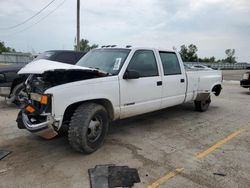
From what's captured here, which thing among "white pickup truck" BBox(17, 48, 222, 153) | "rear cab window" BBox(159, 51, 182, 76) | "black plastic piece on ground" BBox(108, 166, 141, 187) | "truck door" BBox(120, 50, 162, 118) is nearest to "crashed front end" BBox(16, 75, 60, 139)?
"white pickup truck" BBox(17, 48, 222, 153)

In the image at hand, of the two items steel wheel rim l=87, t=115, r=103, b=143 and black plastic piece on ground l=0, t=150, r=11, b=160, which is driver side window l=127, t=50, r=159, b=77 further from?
black plastic piece on ground l=0, t=150, r=11, b=160

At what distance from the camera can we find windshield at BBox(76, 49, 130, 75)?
430 cm

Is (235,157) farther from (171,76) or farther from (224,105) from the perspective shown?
(224,105)

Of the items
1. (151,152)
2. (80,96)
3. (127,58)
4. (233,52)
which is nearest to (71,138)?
(80,96)

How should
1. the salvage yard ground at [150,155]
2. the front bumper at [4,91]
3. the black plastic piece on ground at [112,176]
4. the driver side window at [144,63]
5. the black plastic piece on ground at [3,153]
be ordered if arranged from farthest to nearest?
1. the front bumper at [4,91]
2. the driver side window at [144,63]
3. the black plastic piece on ground at [3,153]
4. the salvage yard ground at [150,155]
5. the black plastic piece on ground at [112,176]

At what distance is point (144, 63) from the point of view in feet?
15.5

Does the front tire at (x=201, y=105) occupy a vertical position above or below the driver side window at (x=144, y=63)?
below

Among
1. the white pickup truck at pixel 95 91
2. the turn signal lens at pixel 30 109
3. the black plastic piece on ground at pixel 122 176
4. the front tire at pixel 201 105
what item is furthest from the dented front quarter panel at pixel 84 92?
the front tire at pixel 201 105

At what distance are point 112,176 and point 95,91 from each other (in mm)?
1395

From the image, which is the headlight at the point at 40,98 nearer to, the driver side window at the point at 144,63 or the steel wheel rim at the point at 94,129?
the steel wheel rim at the point at 94,129

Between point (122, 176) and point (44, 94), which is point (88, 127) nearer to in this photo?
point (44, 94)

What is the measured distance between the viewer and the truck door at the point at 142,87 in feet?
14.0

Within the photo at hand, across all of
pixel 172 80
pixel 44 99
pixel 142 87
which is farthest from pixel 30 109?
pixel 172 80

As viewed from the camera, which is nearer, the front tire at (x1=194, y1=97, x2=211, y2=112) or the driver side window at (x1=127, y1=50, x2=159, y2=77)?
the driver side window at (x1=127, y1=50, x2=159, y2=77)
